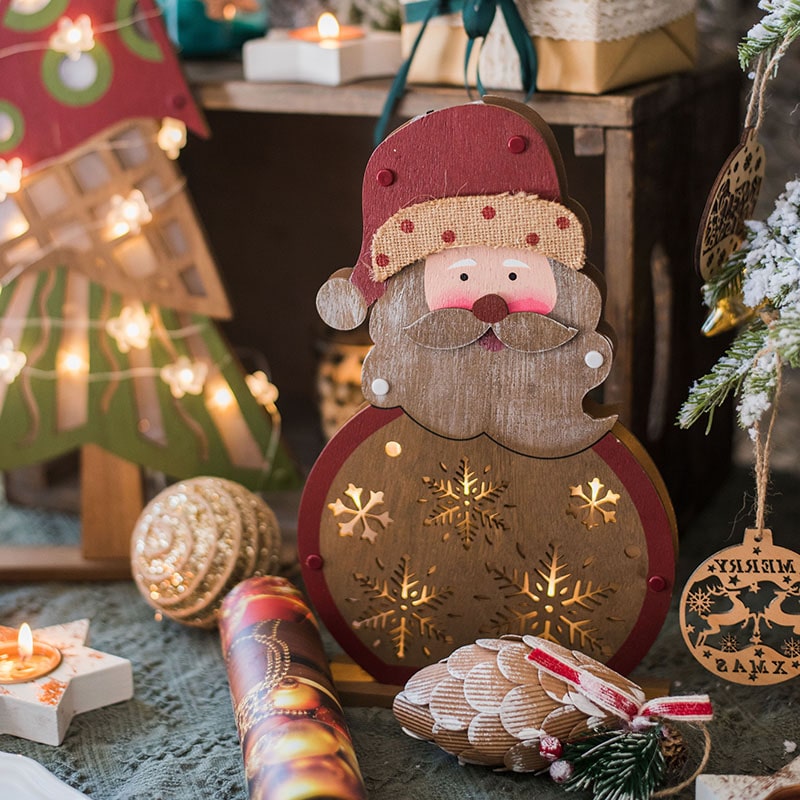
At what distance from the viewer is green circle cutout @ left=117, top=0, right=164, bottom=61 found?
3.81 feet

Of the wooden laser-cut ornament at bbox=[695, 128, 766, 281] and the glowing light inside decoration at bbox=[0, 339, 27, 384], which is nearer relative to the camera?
the wooden laser-cut ornament at bbox=[695, 128, 766, 281]

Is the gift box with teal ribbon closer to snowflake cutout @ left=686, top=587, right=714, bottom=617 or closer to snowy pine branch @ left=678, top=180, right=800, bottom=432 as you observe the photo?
snowy pine branch @ left=678, top=180, right=800, bottom=432

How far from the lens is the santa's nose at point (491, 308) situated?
893 millimetres

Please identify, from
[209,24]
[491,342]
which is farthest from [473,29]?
[209,24]

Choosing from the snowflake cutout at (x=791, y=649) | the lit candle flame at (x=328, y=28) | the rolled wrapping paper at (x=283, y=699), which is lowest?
the snowflake cutout at (x=791, y=649)

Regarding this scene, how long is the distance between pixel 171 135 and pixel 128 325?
0.21m

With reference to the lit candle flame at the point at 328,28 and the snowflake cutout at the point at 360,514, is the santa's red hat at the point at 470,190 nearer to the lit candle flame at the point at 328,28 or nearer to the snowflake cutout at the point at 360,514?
the snowflake cutout at the point at 360,514

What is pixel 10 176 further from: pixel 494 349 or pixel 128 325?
pixel 494 349

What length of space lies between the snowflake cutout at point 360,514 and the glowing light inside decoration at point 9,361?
438 millimetres

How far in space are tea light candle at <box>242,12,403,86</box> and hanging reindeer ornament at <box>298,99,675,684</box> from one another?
0.96 feet

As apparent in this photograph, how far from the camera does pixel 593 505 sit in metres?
0.92

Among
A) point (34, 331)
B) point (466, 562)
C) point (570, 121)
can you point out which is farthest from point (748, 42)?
point (34, 331)

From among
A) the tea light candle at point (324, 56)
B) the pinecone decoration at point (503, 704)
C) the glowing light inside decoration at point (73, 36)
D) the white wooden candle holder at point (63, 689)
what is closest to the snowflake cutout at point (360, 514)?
the pinecone decoration at point (503, 704)

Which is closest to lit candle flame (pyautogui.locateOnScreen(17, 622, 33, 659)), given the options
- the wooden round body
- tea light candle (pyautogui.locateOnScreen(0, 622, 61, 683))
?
tea light candle (pyautogui.locateOnScreen(0, 622, 61, 683))
